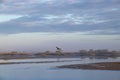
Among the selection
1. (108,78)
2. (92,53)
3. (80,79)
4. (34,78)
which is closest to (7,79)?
(34,78)

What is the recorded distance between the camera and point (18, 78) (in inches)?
1364

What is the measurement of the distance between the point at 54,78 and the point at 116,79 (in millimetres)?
6760

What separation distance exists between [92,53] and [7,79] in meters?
115

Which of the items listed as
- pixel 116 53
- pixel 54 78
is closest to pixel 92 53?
pixel 116 53

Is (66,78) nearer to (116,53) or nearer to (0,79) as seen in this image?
(0,79)

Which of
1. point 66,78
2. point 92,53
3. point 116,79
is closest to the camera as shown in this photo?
point 116,79

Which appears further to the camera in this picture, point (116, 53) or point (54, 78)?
point (116, 53)

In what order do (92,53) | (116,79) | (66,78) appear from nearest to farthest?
(116,79) → (66,78) → (92,53)

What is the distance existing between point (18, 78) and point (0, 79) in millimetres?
2142

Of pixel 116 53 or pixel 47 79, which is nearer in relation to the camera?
pixel 47 79

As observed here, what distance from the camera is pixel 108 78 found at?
106 feet

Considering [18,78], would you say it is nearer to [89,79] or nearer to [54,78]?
[54,78]

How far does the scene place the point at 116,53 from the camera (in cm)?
14750

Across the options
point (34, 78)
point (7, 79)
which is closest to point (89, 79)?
point (34, 78)
